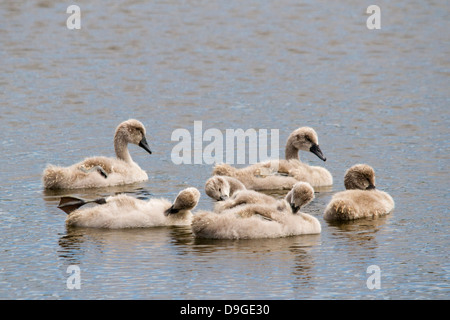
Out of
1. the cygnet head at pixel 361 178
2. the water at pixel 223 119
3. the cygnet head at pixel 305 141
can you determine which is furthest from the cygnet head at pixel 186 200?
the cygnet head at pixel 305 141

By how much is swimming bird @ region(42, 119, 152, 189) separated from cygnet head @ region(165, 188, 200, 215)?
2873 millimetres

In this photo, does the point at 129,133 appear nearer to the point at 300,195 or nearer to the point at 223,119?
the point at 223,119

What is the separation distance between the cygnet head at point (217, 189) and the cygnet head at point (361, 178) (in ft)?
6.06

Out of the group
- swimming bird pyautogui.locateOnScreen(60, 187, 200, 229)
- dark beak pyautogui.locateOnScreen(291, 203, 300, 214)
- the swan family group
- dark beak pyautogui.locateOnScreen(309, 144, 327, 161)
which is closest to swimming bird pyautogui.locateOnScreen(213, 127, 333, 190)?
the swan family group

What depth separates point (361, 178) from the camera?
1420cm

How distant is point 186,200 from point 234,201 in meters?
0.58

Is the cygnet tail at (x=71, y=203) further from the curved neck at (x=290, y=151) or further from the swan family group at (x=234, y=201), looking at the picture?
the curved neck at (x=290, y=151)

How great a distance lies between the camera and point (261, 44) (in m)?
26.2

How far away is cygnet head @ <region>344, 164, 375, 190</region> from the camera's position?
46.3 feet

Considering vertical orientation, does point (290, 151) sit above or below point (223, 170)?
above

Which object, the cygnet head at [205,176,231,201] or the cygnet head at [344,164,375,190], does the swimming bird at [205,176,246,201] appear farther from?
the cygnet head at [344,164,375,190]

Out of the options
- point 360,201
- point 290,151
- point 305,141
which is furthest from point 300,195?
point 290,151

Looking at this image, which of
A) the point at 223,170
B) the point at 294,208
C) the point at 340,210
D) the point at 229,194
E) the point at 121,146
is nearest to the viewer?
the point at 294,208
